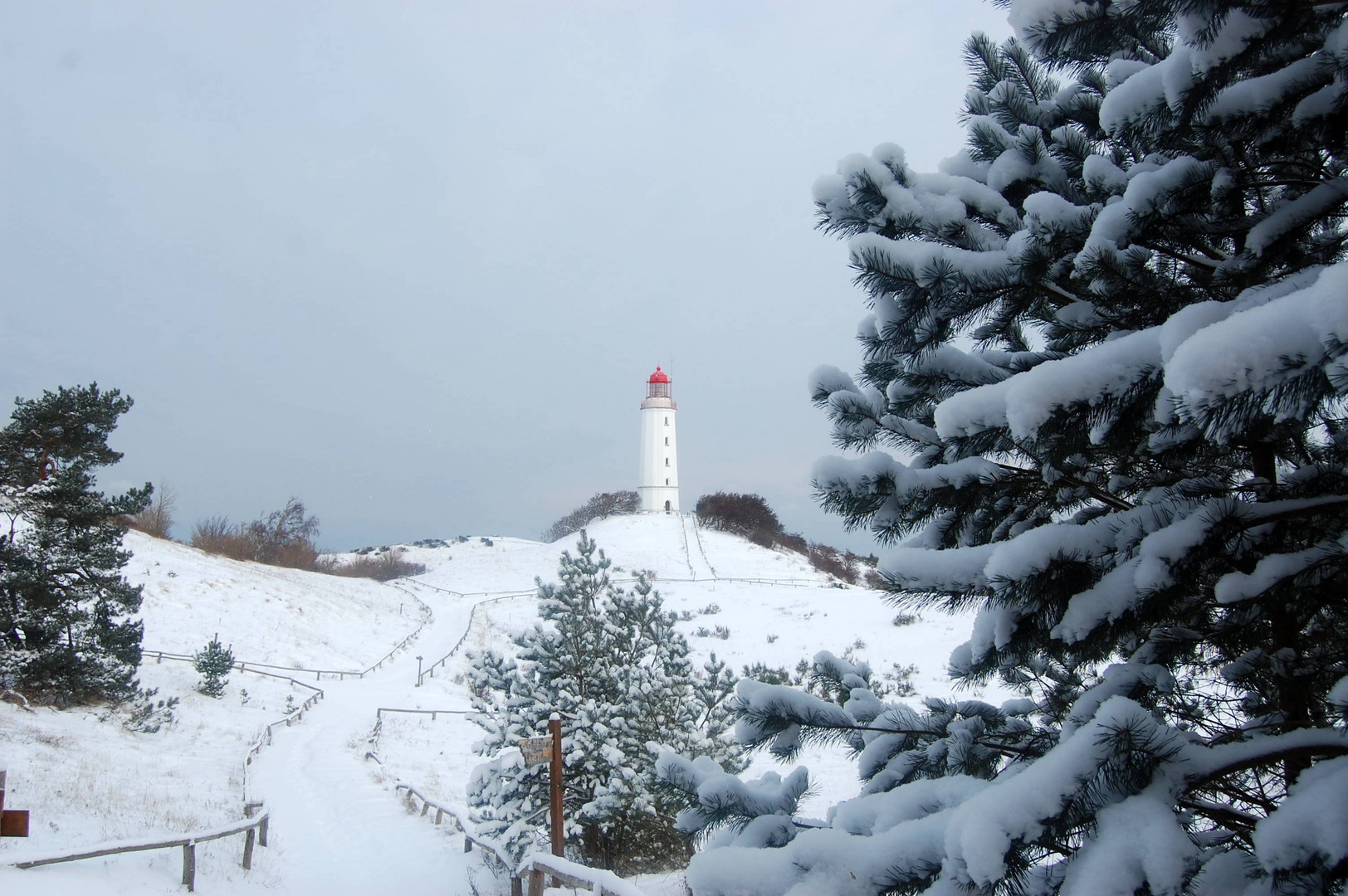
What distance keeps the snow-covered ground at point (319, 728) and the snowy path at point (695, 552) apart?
448 millimetres

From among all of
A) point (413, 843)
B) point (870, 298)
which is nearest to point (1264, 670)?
point (870, 298)

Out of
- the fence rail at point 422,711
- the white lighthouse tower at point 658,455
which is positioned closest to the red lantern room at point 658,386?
the white lighthouse tower at point 658,455

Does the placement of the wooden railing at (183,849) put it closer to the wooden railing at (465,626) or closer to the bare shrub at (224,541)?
the wooden railing at (465,626)

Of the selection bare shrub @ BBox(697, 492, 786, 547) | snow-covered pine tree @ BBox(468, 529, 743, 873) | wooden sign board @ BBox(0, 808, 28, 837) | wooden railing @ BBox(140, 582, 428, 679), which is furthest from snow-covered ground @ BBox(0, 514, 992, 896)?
bare shrub @ BBox(697, 492, 786, 547)

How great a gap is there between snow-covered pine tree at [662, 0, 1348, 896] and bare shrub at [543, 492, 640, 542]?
72.8 metres

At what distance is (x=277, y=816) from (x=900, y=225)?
1445 centimetres

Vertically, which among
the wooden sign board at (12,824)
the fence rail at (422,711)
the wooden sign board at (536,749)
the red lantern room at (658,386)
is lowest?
the fence rail at (422,711)

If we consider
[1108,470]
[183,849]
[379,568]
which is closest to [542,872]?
[183,849]

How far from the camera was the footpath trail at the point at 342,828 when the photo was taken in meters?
10.2

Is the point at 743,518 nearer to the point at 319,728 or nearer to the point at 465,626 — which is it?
the point at 465,626

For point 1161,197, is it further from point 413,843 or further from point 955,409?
point 413,843

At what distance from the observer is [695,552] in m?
59.0

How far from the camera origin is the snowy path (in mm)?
51828

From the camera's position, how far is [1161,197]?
2.64 metres
